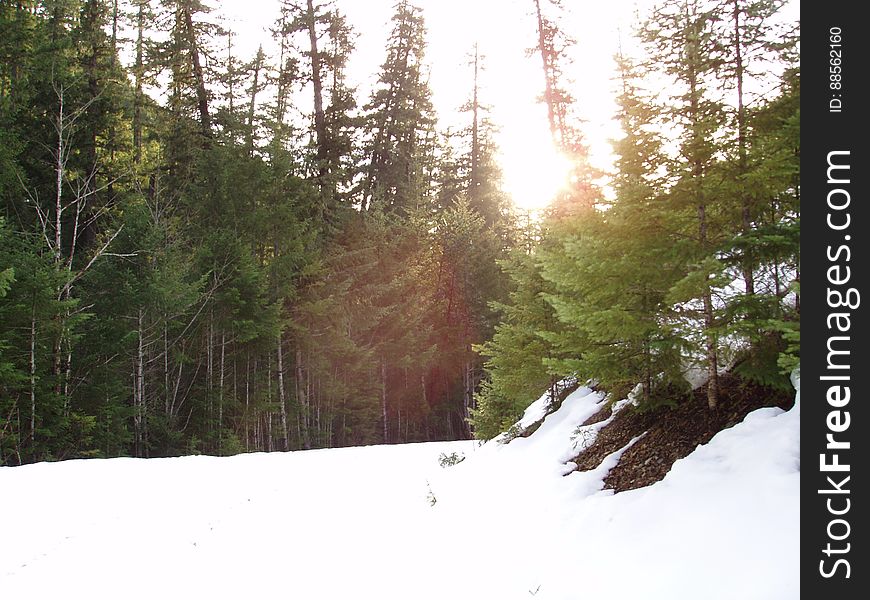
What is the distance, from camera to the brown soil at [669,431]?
5215 mm

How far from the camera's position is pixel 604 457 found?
6.20 metres

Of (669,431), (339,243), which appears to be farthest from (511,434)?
(339,243)

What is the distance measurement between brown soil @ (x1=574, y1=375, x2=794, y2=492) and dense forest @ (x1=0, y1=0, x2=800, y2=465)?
217 mm

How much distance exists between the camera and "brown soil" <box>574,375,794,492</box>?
5215mm

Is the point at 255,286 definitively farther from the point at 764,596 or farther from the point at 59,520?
the point at 764,596

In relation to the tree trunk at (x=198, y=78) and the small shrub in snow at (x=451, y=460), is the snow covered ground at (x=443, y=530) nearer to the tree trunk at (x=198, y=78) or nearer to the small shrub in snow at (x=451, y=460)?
the small shrub in snow at (x=451, y=460)

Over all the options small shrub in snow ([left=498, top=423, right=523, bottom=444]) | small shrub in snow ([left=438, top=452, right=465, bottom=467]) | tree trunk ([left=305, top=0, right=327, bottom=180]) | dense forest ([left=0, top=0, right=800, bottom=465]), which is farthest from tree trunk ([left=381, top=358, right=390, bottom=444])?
small shrub in snow ([left=498, top=423, right=523, bottom=444])

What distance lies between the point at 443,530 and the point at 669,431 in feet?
9.44

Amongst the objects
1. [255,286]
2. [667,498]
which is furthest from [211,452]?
[667,498]

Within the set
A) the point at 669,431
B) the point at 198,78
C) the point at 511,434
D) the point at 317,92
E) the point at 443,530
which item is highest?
the point at 317,92

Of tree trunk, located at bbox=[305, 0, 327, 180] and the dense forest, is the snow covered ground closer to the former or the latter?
the dense forest

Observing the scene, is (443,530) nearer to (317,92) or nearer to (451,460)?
(451,460)

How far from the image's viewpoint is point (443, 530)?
6.66 metres

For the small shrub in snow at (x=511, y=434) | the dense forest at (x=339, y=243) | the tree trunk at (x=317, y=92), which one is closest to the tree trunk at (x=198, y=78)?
the dense forest at (x=339, y=243)
